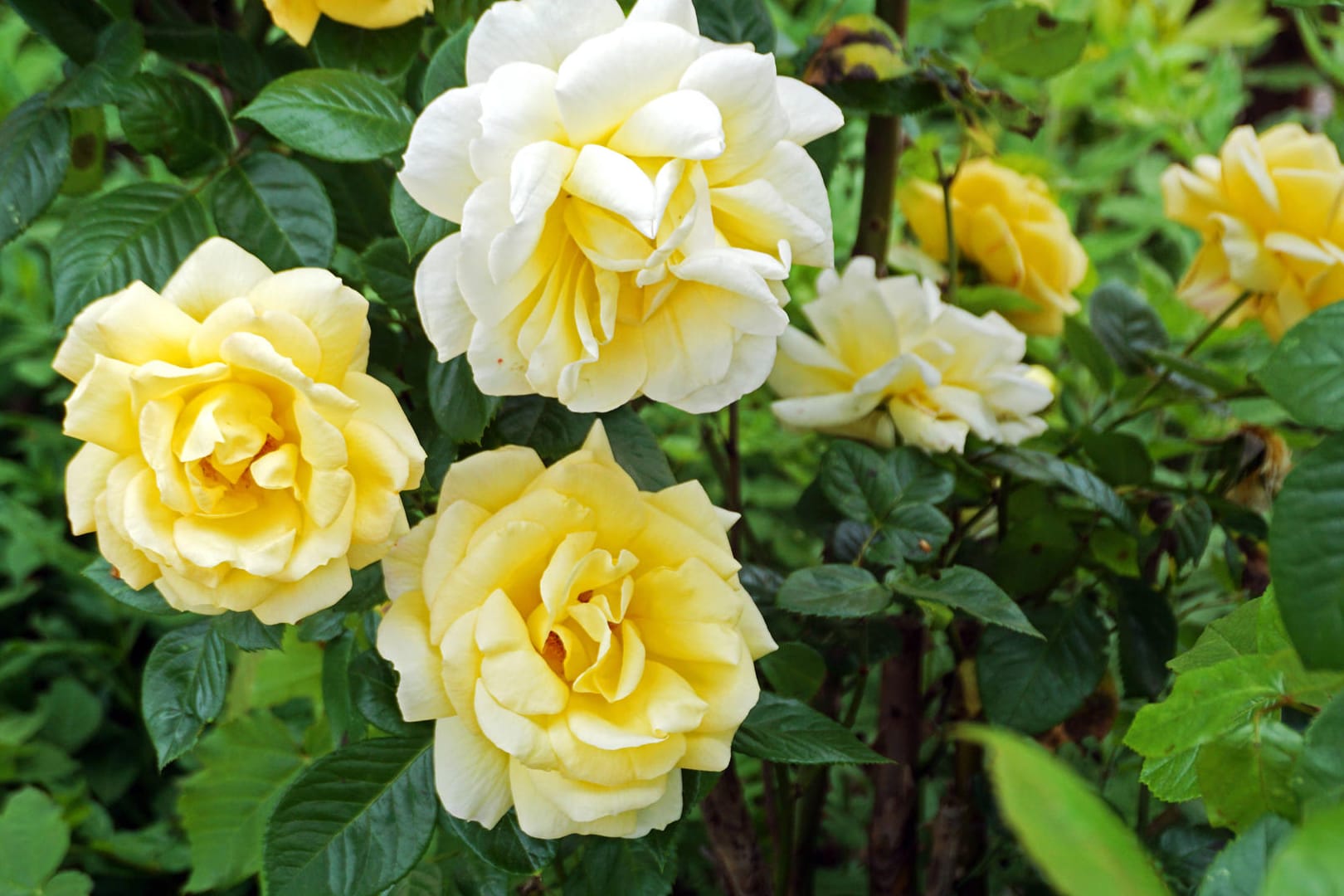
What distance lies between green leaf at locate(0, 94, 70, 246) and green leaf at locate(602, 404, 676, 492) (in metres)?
0.27

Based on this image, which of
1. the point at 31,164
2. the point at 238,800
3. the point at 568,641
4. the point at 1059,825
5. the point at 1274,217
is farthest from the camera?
the point at 238,800

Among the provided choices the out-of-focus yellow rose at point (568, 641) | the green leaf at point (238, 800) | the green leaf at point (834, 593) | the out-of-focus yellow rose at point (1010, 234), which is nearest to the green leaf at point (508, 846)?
the out-of-focus yellow rose at point (568, 641)

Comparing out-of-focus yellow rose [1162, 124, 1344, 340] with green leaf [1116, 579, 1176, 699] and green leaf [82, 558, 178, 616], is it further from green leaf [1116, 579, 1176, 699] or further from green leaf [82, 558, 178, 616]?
green leaf [82, 558, 178, 616]

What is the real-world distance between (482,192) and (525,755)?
18cm

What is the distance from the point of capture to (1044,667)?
57cm

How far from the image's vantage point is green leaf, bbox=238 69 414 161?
42 cm

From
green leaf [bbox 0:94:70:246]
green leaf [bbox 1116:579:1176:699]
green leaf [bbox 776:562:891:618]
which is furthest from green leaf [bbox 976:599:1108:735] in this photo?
green leaf [bbox 0:94:70:246]

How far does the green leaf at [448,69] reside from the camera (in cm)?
42

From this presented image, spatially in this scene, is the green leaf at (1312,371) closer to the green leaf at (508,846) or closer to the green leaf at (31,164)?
the green leaf at (508,846)

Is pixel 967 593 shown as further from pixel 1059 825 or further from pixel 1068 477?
pixel 1059 825

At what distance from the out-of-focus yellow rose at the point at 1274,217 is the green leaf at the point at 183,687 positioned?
57cm

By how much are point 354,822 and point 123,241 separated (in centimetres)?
26

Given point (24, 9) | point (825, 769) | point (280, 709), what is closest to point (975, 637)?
point (825, 769)

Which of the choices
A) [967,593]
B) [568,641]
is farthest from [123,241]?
[967,593]
